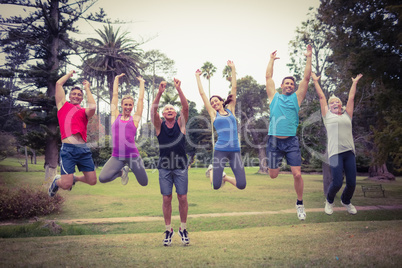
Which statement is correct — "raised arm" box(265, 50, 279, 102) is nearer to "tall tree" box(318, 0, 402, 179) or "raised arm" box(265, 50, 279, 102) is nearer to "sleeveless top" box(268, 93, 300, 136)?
"sleeveless top" box(268, 93, 300, 136)

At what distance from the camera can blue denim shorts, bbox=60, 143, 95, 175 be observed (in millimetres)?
8352

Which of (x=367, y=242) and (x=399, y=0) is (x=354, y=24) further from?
(x=367, y=242)

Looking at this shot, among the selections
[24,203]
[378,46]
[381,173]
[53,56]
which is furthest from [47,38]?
[381,173]

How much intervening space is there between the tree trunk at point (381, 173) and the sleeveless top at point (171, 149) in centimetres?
3921

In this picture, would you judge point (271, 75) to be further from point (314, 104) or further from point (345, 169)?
point (314, 104)

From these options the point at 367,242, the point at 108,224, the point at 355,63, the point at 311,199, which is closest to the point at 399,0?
the point at 355,63

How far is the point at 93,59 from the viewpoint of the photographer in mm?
28562

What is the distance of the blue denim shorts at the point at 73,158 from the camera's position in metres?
8.35

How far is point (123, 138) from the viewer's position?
8570 mm

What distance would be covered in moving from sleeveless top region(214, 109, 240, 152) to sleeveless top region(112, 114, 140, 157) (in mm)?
2240

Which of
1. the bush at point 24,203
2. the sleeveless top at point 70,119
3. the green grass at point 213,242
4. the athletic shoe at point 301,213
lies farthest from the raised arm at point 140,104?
the bush at point 24,203

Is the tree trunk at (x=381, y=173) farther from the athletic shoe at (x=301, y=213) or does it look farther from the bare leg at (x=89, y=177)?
the bare leg at (x=89, y=177)

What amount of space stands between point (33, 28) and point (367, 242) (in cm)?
1811

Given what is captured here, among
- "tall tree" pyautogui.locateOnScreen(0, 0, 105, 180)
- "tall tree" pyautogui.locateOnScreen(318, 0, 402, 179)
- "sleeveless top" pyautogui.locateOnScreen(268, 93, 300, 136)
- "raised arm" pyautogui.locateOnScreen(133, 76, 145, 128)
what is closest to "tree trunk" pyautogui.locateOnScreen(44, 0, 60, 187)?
"tall tree" pyautogui.locateOnScreen(0, 0, 105, 180)
